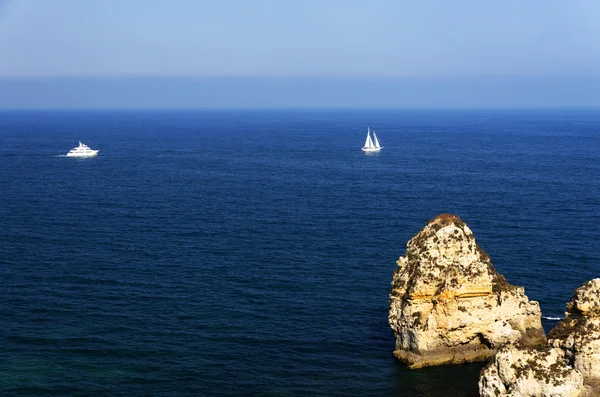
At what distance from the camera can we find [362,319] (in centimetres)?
6994

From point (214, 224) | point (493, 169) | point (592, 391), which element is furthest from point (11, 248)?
point (493, 169)

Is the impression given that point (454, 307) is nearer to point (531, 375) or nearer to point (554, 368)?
point (531, 375)

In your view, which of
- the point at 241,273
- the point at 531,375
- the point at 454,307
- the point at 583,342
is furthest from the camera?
the point at 241,273

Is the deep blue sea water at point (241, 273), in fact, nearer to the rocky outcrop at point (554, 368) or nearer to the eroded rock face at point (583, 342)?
the rocky outcrop at point (554, 368)

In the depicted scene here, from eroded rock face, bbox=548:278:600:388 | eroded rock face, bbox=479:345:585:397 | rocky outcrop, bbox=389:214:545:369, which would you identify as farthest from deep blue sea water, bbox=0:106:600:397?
eroded rock face, bbox=548:278:600:388

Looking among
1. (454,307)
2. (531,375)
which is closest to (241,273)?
(454,307)

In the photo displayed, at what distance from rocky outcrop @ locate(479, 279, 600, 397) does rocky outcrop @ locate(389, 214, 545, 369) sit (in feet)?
28.5

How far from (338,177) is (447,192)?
111 ft

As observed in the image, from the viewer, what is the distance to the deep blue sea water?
190 ft

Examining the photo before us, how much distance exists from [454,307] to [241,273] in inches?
1290

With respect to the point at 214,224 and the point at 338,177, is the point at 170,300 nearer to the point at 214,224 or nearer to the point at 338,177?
the point at 214,224

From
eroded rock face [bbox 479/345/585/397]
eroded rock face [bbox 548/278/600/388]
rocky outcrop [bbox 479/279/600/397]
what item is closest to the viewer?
eroded rock face [bbox 479/345/585/397]

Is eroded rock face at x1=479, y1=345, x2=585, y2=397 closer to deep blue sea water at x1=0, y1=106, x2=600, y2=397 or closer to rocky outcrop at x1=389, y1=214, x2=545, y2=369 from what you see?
deep blue sea water at x1=0, y1=106, x2=600, y2=397

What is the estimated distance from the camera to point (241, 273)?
84.1 metres
